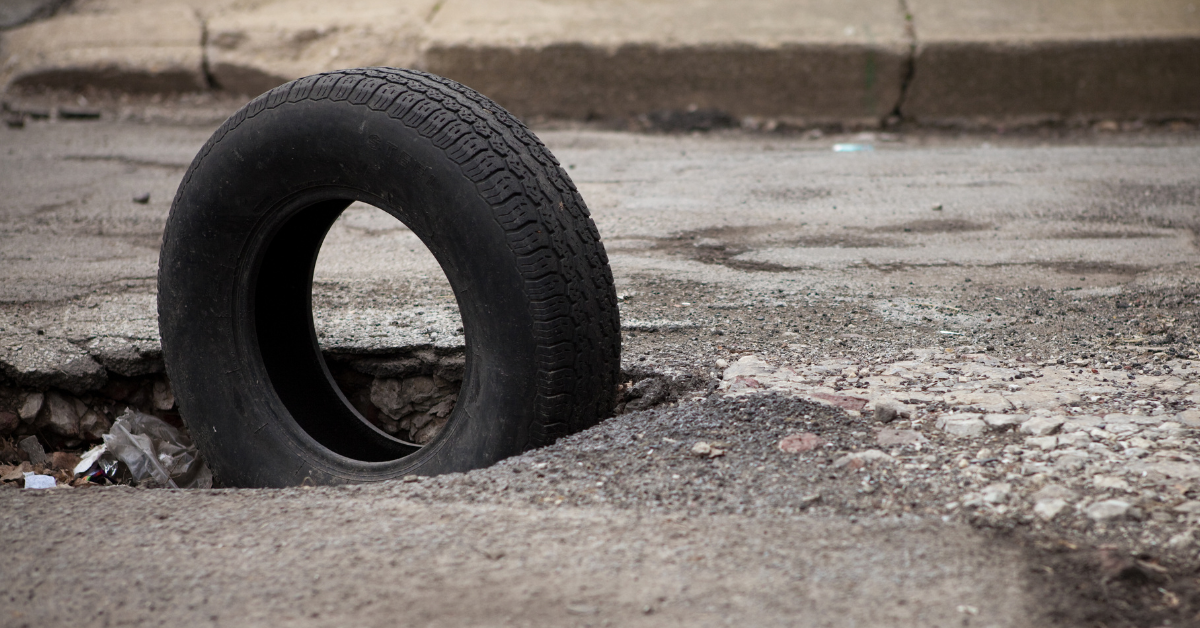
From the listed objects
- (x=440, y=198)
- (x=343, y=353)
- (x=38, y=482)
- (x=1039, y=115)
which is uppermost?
(x=1039, y=115)

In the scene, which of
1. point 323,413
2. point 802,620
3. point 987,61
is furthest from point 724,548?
point 987,61

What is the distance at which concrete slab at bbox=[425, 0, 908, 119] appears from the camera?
5973 millimetres

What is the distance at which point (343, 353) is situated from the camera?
8.32ft

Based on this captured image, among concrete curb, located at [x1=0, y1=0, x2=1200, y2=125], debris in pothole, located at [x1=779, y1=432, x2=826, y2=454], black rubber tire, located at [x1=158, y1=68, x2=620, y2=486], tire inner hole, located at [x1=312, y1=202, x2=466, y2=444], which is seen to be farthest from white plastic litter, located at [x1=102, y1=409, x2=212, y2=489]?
concrete curb, located at [x1=0, y1=0, x2=1200, y2=125]

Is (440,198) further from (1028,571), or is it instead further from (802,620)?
(1028,571)

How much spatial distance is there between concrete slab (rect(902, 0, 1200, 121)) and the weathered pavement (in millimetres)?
2579

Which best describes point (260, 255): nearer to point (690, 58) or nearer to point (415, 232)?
point (415, 232)

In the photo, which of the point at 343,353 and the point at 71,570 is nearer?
the point at 71,570

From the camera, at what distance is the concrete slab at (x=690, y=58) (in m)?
5.97

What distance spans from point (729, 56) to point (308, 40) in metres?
3.06

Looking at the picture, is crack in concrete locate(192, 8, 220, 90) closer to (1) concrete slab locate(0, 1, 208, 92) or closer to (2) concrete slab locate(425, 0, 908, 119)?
(1) concrete slab locate(0, 1, 208, 92)

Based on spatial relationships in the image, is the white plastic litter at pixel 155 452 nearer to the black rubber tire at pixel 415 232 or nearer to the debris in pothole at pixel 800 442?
the black rubber tire at pixel 415 232

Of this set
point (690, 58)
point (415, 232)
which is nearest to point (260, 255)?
point (415, 232)

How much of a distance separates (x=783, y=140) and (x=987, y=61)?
4.79 ft
